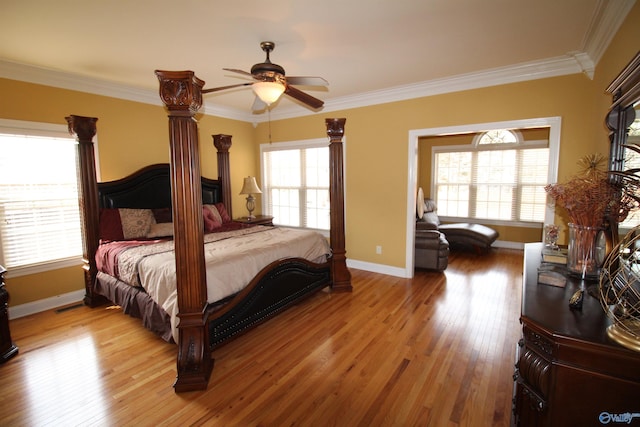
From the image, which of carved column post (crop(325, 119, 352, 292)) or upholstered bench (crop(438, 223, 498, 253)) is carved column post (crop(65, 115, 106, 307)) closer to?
carved column post (crop(325, 119, 352, 292))

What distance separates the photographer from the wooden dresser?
105cm

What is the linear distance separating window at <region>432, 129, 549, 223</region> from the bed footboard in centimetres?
431

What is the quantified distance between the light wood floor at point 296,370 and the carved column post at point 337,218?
1.38 feet

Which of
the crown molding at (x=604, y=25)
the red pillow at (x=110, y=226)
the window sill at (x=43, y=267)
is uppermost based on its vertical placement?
the crown molding at (x=604, y=25)

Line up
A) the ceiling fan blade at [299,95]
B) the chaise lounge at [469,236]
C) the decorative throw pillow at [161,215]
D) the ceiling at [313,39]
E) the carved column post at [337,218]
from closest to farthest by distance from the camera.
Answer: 1. the ceiling at [313,39]
2. the ceiling fan blade at [299,95]
3. the carved column post at [337,218]
4. the decorative throw pillow at [161,215]
5. the chaise lounge at [469,236]

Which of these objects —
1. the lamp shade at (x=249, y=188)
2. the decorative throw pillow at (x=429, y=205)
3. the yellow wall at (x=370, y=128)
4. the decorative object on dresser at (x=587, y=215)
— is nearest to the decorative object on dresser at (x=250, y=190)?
the lamp shade at (x=249, y=188)

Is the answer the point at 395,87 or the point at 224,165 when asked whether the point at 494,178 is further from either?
the point at 224,165

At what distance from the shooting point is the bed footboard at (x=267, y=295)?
2490 millimetres

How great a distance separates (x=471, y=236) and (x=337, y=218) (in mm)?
3101

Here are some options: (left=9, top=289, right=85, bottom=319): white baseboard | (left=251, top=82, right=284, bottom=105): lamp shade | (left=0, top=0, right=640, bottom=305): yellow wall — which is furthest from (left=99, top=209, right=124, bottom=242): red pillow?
(left=251, top=82, right=284, bottom=105): lamp shade

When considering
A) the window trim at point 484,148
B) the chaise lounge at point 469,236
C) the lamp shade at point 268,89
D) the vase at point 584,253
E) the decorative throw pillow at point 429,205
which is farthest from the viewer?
the decorative throw pillow at point 429,205

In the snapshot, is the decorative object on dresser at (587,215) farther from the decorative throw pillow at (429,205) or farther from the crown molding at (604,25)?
the decorative throw pillow at (429,205)

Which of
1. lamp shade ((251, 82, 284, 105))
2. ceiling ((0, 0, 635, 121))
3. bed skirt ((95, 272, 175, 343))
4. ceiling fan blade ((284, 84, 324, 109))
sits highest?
ceiling ((0, 0, 635, 121))

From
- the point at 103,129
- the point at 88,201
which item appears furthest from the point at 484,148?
the point at 88,201
